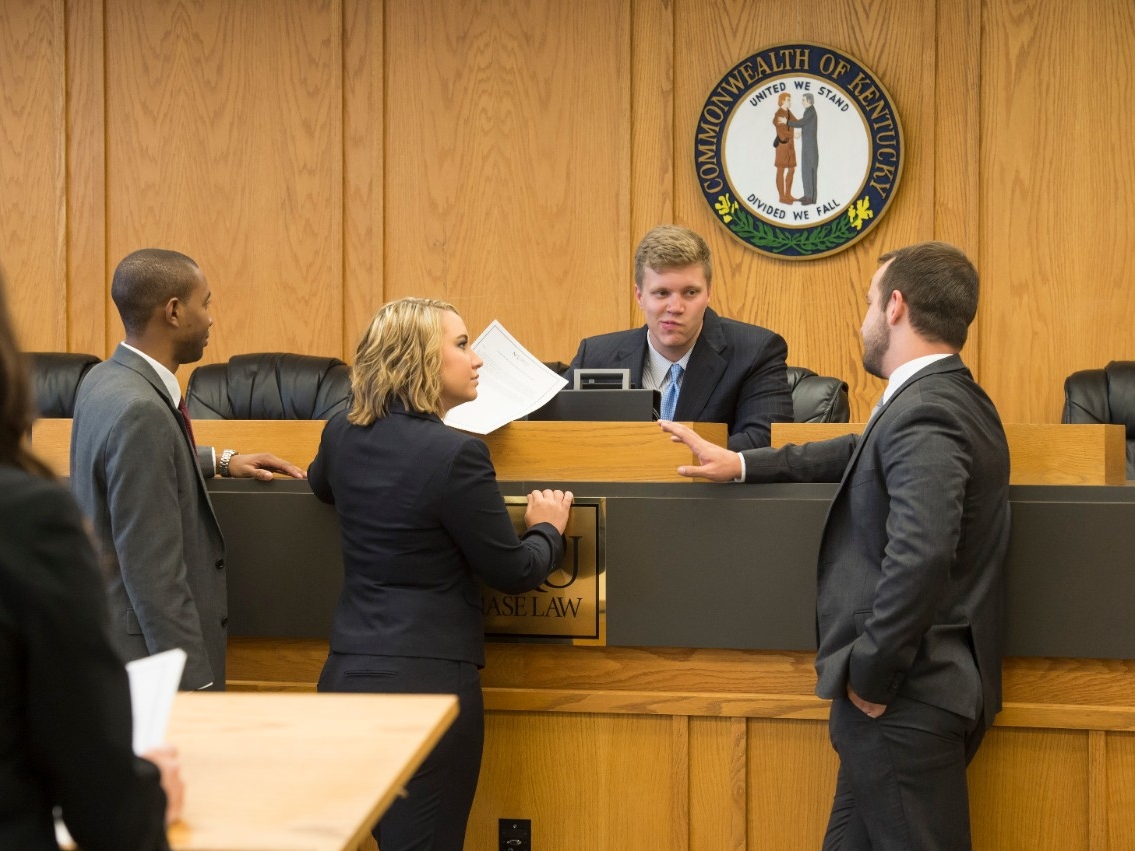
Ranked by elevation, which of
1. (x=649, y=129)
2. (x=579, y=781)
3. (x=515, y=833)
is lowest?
(x=515, y=833)

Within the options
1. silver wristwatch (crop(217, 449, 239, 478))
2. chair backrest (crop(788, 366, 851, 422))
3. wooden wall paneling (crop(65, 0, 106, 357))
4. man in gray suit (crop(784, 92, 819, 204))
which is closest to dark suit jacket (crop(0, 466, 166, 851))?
silver wristwatch (crop(217, 449, 239, 478))

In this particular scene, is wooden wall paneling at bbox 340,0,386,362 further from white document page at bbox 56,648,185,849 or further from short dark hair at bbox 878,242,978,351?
white document page at bbox 56,648,185,849

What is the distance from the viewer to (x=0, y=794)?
0.86 m

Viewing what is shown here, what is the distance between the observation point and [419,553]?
215 cm

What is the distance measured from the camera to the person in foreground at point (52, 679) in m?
0.85

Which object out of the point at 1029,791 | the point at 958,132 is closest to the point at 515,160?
the point at 958,132

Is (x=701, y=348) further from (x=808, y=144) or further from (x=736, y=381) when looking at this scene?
(x=808, y=144)

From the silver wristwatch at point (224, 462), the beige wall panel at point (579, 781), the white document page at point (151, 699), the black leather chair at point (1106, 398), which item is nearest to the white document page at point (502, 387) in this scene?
the silver wristwatch at point (224, 462)

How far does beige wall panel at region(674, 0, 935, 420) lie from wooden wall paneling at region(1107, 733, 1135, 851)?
276 centimetres

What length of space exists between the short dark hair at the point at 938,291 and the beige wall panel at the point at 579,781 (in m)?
0.88

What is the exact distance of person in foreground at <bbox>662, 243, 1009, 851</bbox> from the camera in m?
1.90

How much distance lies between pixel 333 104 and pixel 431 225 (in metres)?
0.67

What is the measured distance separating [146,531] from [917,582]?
128 cm

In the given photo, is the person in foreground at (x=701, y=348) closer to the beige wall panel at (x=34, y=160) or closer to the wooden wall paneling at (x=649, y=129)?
the wooden wall paneling at (x=649, y=129)
